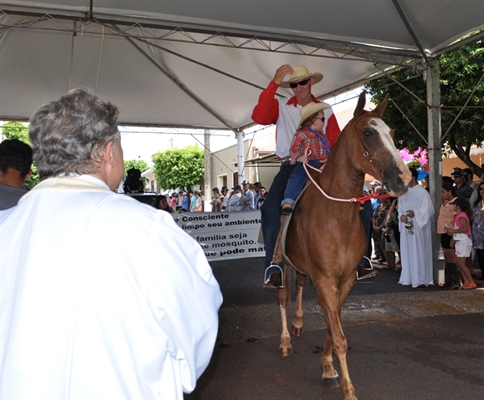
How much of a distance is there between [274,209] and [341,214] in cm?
120

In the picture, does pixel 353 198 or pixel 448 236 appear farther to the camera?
pixel 448 236

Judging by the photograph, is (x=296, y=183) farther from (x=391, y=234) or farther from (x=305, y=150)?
(x=391, y=234)

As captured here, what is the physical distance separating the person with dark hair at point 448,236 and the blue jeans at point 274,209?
5225 mm

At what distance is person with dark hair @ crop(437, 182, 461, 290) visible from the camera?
9.67 m

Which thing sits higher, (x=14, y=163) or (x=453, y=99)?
(x=453, y=99)

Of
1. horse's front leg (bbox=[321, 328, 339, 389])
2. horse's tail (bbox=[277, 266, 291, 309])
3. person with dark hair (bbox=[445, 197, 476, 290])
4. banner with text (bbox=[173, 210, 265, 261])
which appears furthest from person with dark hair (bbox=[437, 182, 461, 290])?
horse's front leg (bbox=[321, 328, 339, 389])

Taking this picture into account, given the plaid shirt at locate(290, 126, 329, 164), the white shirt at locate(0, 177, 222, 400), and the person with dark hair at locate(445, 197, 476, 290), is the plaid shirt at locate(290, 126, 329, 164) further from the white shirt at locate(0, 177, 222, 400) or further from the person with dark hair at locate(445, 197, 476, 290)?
the person with dark hair at locate(445, 197, 476, 290)

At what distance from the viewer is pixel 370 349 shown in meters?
5.96

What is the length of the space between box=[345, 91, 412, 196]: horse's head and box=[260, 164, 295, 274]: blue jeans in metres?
1.47

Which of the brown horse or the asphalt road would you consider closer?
the brown horse

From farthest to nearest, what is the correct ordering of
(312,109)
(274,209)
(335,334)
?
(274,209) < (312,109) < (335,334)

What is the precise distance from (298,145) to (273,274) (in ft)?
5.02

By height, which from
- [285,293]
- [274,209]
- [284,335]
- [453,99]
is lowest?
[284,335]

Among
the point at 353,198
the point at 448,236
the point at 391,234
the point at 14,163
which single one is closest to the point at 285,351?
the point at 353,198
